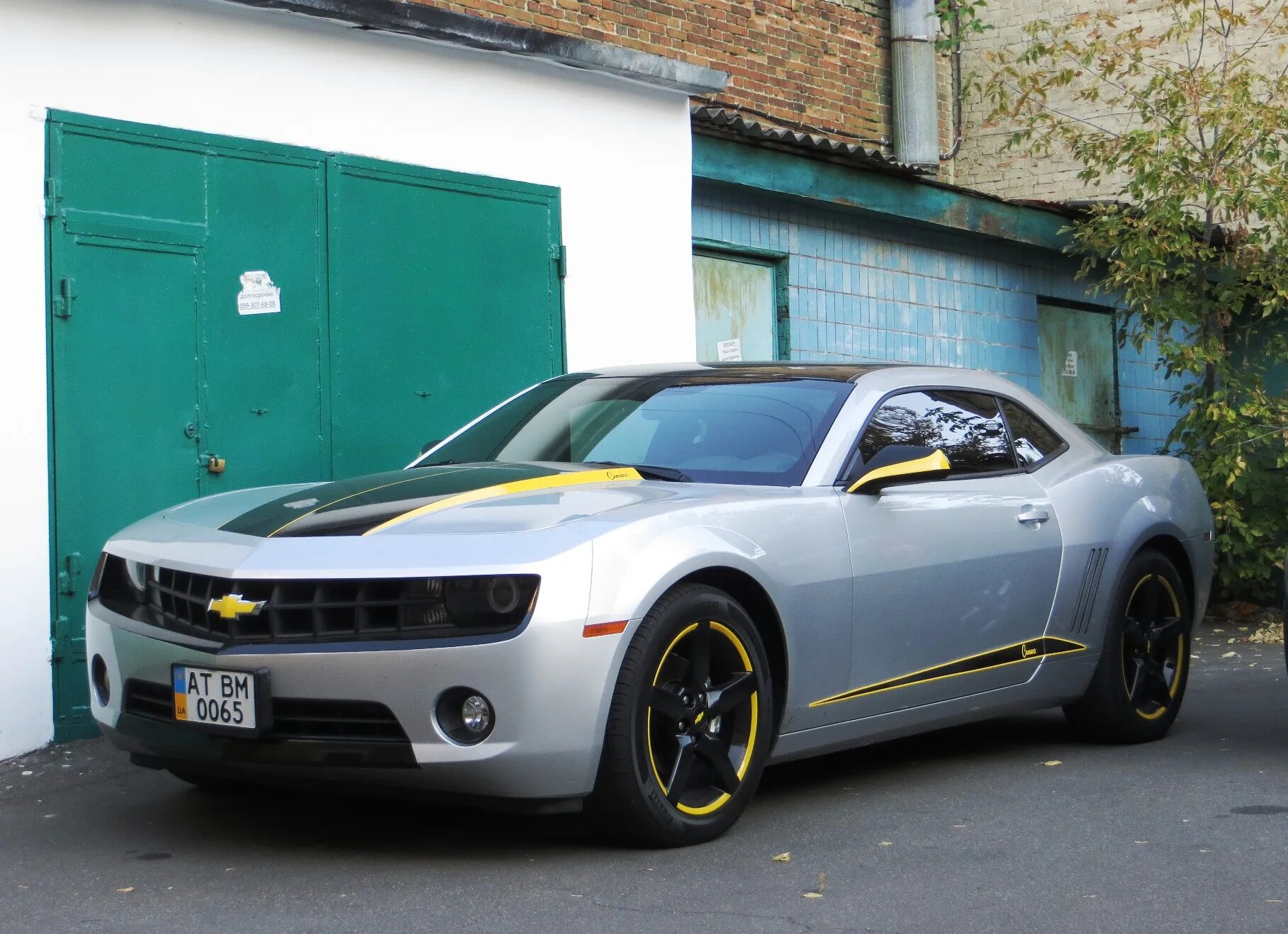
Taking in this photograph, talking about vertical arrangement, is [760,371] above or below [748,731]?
above

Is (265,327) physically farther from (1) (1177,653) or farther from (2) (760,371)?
(1) (1177,653)

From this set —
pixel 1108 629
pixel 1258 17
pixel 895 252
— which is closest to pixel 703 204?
pixel 895 252

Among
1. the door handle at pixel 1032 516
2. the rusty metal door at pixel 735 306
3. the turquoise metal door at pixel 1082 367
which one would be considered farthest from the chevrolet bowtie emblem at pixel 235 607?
the turquoise metal door at pixel 1082 367

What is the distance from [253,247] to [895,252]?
6.02 metres

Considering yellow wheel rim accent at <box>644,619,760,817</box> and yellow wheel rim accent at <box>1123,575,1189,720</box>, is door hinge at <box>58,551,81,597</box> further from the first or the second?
yellow wheel rim accent at <box>1123,575,1189,720</box>

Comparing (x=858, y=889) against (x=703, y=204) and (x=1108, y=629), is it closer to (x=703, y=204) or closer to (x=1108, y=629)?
(x=1108, y=629)

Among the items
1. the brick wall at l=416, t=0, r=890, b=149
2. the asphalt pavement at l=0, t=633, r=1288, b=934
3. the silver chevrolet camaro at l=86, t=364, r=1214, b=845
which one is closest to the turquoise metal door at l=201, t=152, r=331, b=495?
the silver chevrolet camaro at l=86, t=364, r=1214, b=845

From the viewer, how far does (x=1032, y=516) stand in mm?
6219

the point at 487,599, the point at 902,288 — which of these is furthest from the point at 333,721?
A: the point at 902,288

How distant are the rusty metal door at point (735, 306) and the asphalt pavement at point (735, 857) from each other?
4.64 meters

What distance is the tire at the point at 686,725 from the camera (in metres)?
4.59

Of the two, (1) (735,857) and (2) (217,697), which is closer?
(2) (217,697)

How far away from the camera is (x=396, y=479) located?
17.8 feet

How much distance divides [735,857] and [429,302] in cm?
424
